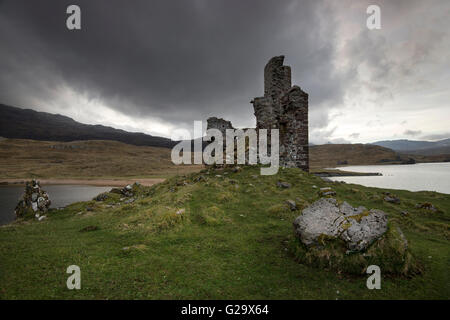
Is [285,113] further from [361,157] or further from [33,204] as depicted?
[361,157]

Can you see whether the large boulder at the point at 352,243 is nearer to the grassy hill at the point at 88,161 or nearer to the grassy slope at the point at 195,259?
the grassy slope at the point at 195,259

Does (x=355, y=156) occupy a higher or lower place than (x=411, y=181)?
higher

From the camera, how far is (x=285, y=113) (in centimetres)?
2050

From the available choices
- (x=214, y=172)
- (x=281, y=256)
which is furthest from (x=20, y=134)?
(x=281, y=256)

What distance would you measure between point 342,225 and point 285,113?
54.3 ft

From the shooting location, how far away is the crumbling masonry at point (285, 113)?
64.2ft

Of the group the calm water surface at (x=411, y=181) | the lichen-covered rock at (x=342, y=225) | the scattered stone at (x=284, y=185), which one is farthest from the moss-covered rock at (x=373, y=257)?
the calm water surface at (x=411, y=181)

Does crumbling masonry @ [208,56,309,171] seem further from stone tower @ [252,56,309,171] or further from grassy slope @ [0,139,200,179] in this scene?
grassy slope @ [0,139,200,179]

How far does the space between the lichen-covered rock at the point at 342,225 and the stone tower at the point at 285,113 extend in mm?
13779

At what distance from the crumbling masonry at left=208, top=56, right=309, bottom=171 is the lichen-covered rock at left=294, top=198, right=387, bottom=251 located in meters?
13.8

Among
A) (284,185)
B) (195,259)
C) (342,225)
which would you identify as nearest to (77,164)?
(284,185)

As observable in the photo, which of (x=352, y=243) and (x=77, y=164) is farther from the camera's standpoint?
(x=77, y=164)

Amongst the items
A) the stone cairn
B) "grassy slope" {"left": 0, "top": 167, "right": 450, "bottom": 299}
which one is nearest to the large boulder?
"grassy slope" {"left": 0, "top": 167, "right": 450, "bottom": 299}
